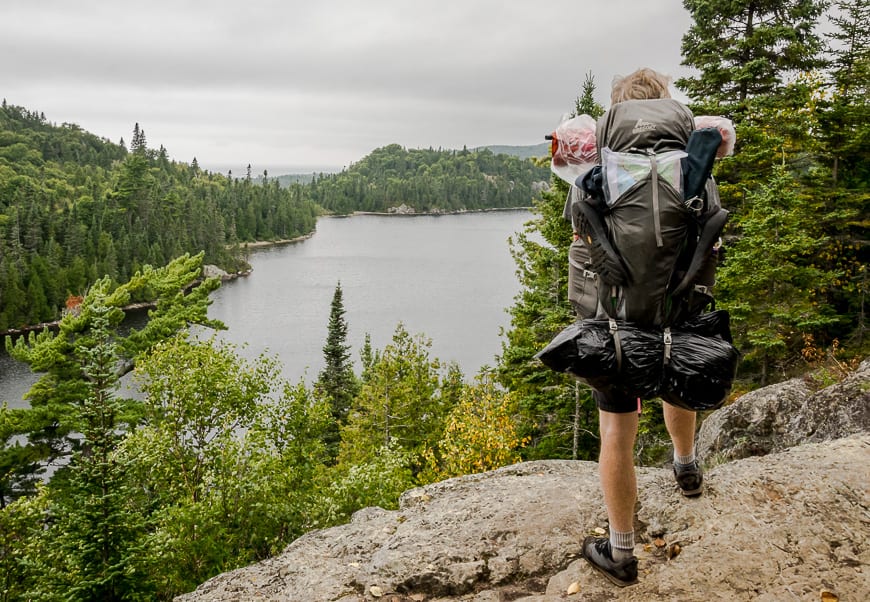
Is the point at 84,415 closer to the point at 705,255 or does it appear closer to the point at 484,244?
the point at 705,255

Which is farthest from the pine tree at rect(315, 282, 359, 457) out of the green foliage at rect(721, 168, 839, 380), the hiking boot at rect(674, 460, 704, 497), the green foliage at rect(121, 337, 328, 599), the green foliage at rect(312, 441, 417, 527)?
the hiking boot at rect(674, 460, 704, 497)

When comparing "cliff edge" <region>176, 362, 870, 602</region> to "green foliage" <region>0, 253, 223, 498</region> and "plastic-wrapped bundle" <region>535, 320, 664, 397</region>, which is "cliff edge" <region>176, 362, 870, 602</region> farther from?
"green foliage" <region>0, 253, 223, 498</region>

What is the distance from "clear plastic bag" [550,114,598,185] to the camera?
284cm

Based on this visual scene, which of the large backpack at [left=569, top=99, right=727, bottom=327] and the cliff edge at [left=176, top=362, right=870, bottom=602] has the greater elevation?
the large backpack at [left=569, top=99, right=727, bottom=327]

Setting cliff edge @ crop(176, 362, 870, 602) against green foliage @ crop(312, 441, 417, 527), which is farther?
green foliage @ crop(312, 441, 417, 527)

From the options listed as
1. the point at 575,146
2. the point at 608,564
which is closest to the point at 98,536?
the point at 608,564

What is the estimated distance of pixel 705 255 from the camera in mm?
2539

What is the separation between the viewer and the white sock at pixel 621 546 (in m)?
2.90

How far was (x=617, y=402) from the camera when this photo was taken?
2703mm

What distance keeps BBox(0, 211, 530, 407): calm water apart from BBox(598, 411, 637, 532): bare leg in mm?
14205

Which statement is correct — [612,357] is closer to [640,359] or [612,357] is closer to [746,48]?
[640,359]

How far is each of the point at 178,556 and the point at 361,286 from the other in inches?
2709

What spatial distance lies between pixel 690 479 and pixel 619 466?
93 centimetres

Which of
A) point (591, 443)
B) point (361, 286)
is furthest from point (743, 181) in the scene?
point (361, 286)
